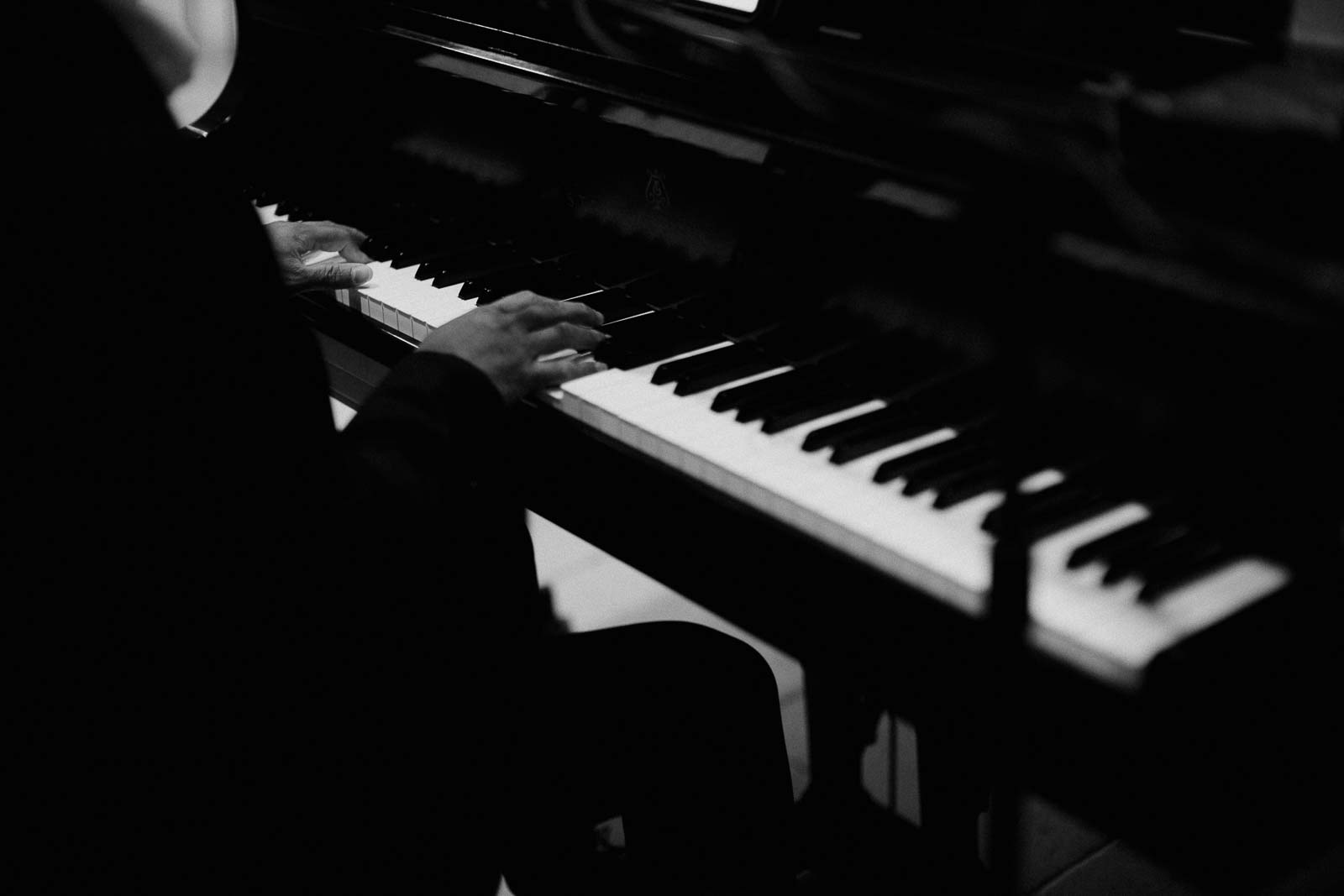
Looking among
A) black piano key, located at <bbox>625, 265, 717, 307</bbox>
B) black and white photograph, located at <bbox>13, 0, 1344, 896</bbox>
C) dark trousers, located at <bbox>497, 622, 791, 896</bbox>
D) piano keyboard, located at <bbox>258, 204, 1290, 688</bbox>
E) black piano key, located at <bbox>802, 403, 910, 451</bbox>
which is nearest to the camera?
black and white photograph, located at <bbox>13, 0, 1344, 896</bbox>

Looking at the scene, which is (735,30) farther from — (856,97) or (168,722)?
(168,722)

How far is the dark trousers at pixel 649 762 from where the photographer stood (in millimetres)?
1428

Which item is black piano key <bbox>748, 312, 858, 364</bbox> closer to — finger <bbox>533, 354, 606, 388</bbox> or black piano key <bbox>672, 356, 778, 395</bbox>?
black piano key <bbox>672, 356, 778, 395</bbox>

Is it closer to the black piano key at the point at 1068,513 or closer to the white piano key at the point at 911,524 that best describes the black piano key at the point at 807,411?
the white piano key at the point at 911,524

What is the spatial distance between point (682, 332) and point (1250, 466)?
2.21 ft

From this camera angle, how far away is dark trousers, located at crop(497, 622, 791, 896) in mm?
1428

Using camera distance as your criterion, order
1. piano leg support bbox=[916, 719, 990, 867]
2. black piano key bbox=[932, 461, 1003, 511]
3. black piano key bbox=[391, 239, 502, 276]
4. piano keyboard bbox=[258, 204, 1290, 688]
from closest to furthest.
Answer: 1. piano keyboard bbox=[258, 204, 1290, 688]
2. black piano key bbox=[932, 461, 1003, 511]
3. piano leg support bbox=[916, 719, 990, 867]
4. black piano key bbox=[391, 239, 502, 276]

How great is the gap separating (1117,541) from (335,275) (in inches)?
45.5

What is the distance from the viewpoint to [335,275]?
6.00ft

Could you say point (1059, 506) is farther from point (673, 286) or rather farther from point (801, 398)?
point (673, 286)

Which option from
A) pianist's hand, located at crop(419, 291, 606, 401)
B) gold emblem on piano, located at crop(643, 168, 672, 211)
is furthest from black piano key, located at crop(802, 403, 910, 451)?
gold emblem on piano, located at crop(643, 168, 672, 211)

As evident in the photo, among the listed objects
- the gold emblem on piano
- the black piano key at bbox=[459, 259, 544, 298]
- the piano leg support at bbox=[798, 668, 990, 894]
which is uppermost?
the gold emblem on piano

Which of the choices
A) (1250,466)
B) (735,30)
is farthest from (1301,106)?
(735,30)

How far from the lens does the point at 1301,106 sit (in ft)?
3.54
